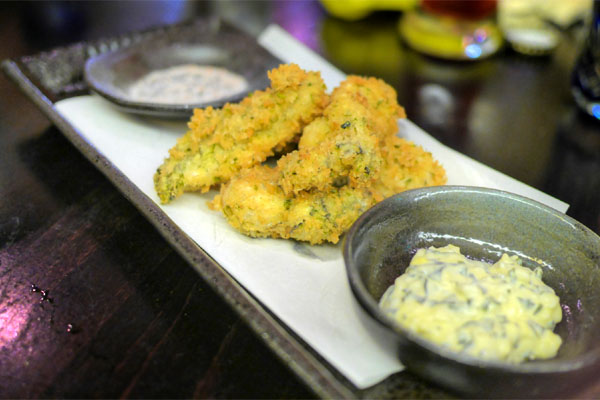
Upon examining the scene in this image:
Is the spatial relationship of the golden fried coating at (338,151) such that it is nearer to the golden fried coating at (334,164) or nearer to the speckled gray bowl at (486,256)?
the golden fried coating at (334,164)

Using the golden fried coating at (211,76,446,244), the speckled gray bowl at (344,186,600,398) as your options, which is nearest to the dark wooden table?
the speckled gray bowl at (344,186,600,398)

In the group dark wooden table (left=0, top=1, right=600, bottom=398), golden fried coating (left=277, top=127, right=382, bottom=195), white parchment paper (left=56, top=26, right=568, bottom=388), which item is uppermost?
golden fried coating (left=277, top=127, right=382, bottom=195)

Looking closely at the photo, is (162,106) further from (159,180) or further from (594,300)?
(594,300)

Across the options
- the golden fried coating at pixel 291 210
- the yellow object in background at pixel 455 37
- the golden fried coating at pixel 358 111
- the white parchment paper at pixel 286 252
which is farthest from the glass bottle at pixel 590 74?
the golden fried coating at pixel 291 210

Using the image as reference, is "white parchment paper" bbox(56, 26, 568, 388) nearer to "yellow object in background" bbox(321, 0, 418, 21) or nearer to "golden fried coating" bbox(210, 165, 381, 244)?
"golden fried coating" bbox(210, 165, 381, 244)

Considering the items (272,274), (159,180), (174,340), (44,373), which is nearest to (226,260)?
(272,274)

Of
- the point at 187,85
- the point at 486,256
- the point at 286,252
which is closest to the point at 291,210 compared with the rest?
the point at 286,252
